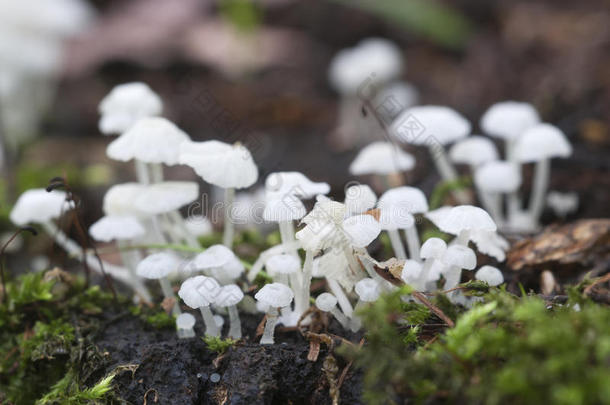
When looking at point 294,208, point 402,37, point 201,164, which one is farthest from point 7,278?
point 402,37

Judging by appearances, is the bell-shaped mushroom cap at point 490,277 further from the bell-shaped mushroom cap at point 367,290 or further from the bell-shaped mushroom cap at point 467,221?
the bell-shaped mushroom cap at point 367,290

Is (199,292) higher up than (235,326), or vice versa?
(199,292)

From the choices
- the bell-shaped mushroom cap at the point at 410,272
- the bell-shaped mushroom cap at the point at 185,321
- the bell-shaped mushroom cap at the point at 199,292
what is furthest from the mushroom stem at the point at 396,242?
the bell-shaped mushroom cap at the point at 185,321

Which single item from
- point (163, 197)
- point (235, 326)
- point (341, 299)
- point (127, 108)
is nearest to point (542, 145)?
point (341, 299)

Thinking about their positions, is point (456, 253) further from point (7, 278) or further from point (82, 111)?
point (82, 111)

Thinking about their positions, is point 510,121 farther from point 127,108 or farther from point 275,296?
point 127,108

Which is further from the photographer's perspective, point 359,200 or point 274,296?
point 359,200

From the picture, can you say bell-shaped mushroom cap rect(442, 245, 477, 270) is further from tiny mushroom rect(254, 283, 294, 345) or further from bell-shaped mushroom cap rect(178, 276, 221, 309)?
bell-shaped mushroom cap rect(178, 276, 221, 309)
